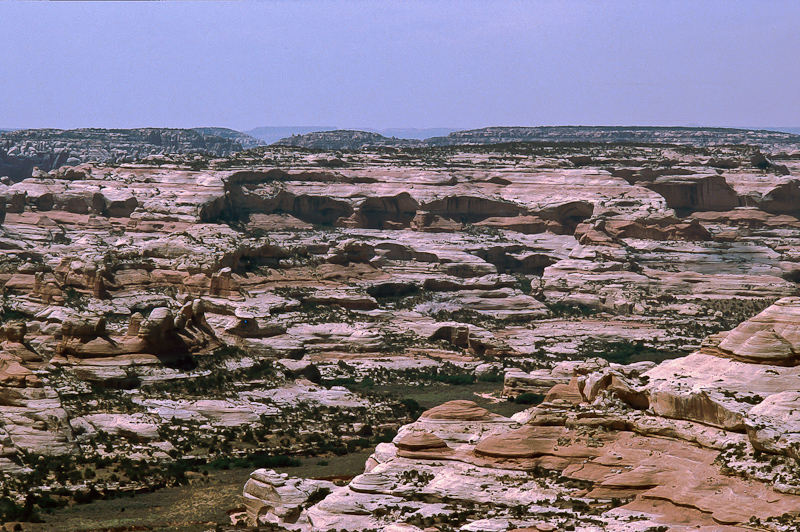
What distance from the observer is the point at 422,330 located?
9362 centimetres

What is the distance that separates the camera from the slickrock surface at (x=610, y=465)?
3500 centimetres

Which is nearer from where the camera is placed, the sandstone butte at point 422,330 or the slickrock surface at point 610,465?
the slickrock surface at point 610,465

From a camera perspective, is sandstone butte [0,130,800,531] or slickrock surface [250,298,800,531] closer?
slickrock surface [250,298,800,531]

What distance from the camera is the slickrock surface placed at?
35000 mm

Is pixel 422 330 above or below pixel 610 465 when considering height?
below

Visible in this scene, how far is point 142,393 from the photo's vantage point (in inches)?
2507

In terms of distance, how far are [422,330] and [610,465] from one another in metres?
55.2

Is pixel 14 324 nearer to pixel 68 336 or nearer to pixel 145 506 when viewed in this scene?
pixel 68 336

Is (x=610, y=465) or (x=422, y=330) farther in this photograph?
(x=422, y=330)

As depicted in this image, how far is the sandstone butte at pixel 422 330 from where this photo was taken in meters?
38.2

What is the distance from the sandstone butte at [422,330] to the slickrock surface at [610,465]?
0.33 ft

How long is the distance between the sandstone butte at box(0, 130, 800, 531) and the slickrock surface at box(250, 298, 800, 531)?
0.10 m

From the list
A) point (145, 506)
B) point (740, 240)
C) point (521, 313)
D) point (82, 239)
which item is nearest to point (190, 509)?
point (145, 506)

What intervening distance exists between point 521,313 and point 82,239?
151 feet
